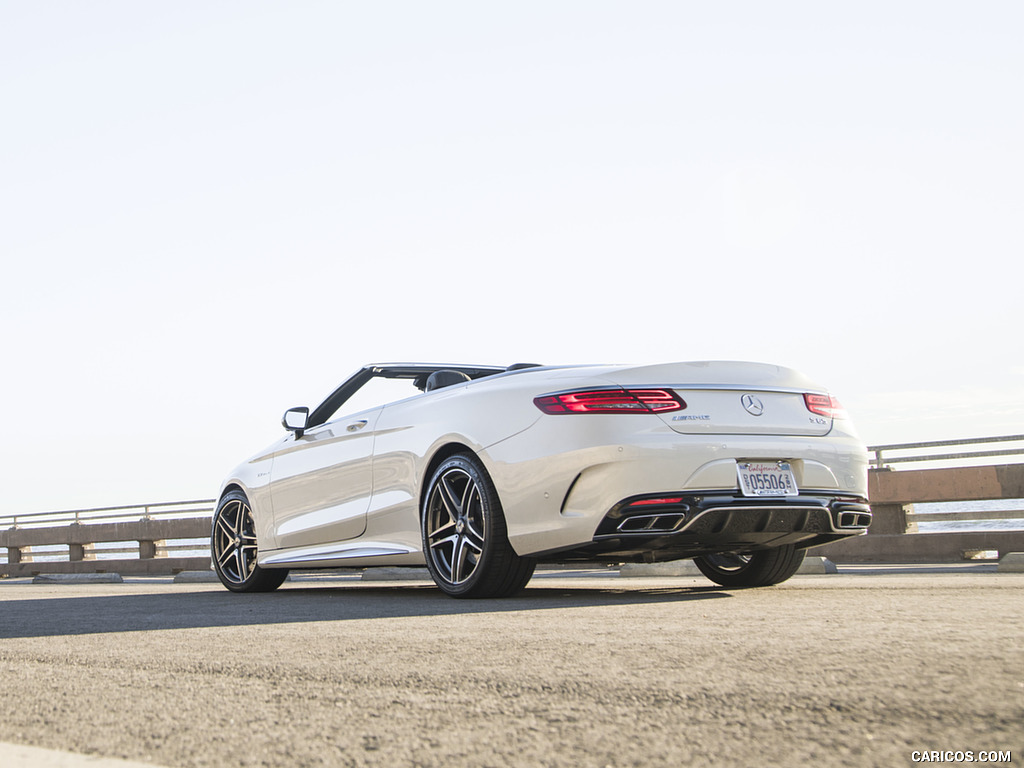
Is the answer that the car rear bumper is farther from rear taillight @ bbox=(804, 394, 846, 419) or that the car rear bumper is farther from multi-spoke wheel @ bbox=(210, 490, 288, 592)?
multi-spoke wheel @ bbox=(210, 490, 288, 592)

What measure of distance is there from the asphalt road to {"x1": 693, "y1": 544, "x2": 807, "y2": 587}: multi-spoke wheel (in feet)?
5.11

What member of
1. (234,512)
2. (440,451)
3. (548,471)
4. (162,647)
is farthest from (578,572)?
(162,647)

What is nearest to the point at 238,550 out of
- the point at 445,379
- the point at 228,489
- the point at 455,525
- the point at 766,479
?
the point at 228,489

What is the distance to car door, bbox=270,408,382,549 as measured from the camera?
7309 mm

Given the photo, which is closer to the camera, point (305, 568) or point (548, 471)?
point (548, 471)

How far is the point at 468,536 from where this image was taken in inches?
244

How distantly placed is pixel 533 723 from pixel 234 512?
23.4 ft

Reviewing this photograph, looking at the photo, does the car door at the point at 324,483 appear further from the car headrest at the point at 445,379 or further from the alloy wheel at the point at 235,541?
the alloy wheel at the point at 235,541

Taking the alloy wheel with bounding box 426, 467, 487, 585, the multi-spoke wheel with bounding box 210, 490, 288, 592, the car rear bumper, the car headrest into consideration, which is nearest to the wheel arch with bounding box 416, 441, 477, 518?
the alloy wheel with bounding box 426, 467, 487, 585

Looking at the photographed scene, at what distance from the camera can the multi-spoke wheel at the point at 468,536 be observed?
5.94 metres

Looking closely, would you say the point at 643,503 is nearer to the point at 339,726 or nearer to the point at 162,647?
the point at 162,647

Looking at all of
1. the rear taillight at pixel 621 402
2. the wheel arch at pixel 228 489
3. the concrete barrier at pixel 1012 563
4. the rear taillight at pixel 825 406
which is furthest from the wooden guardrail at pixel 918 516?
the rear taillight at pixel 621 402

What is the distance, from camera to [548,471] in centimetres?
562

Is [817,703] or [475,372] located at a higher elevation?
[475,372]
